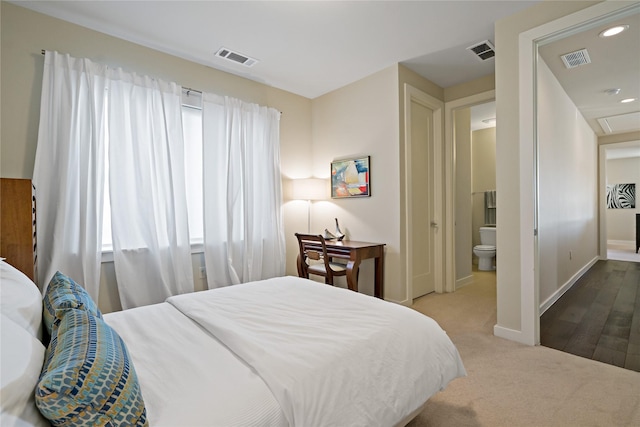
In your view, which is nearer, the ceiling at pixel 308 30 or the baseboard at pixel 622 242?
the ceiling at pixel 308 30

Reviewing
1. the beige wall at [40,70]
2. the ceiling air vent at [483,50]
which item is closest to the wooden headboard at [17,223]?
the beige wall at [40,70]

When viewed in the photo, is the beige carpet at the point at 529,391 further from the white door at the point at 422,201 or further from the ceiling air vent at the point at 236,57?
the ceiling air vent at the point at 236,57

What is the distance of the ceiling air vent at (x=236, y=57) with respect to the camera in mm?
2979

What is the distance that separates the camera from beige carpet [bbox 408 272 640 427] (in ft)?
5.16

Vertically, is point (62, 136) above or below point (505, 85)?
below

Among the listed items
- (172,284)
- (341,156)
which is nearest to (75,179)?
(172,284)

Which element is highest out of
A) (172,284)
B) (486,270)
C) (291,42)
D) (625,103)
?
(291,42)

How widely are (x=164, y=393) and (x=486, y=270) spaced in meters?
5.49

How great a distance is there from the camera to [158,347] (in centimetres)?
122

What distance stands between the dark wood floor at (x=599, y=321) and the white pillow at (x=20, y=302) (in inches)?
128

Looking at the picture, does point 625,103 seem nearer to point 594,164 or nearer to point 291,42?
point 594,164

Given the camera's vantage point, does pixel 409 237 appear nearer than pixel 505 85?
No

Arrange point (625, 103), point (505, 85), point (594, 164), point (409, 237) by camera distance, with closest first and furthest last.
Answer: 1. point (505, 85)
2. point (409, 237)
3. point (625, 103)
4. point (594, 164)

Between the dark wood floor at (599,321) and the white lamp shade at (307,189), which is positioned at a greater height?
the white lamp shade at (307,189)
